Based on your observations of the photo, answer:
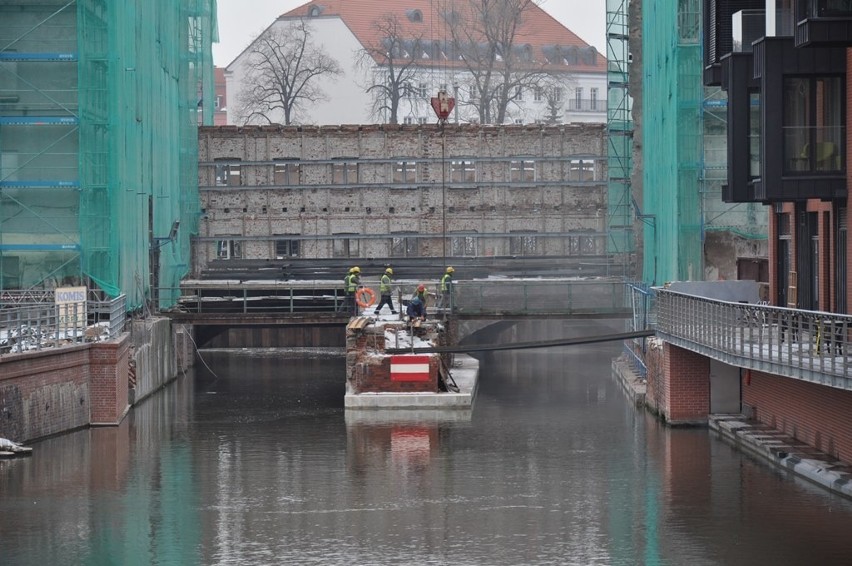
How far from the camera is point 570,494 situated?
28.0m

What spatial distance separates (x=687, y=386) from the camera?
1426 inches

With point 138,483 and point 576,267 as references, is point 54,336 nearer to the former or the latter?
point 138,483

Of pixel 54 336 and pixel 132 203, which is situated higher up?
pixel 132 203

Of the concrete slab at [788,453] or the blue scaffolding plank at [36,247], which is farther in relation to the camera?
the blue scaffolding plank at [36,247]

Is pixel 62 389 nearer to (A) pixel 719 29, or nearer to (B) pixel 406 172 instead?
(A) pixel 719 29

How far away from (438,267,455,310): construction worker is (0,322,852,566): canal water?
7999 millimetres

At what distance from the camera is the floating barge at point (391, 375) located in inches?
1581

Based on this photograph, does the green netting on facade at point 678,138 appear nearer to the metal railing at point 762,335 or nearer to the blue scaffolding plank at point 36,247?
the metal railing at point 762,335

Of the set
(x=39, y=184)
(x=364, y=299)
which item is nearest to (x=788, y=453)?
(x=364, y=299)

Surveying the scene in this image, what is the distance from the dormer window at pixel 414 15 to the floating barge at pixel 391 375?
6503 centimetres

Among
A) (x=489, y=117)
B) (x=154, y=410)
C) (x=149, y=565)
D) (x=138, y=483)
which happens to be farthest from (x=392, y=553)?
(x=489, y=117)

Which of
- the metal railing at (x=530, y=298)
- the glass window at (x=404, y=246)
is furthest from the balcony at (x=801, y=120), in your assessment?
the glass window at (x=404, y=246)

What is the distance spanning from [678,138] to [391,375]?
38.2 ft

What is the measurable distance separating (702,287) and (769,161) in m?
7.10
